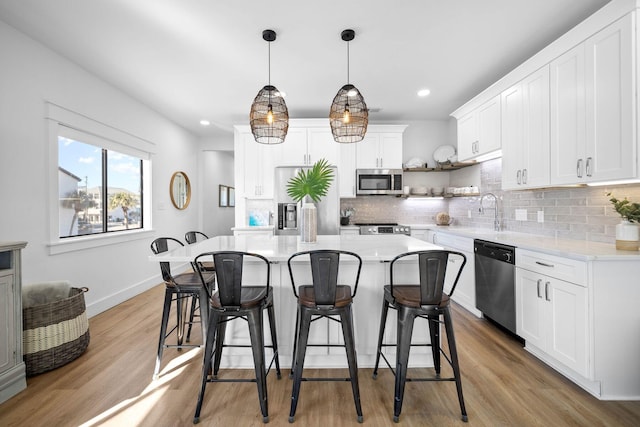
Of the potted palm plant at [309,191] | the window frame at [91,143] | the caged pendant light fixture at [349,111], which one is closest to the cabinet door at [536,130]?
the caged pendant light fixture at [349,111]

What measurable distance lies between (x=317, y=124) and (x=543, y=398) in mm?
4042

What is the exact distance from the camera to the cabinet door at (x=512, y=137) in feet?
9.75

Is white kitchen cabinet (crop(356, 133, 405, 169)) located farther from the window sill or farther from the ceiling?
the window sill

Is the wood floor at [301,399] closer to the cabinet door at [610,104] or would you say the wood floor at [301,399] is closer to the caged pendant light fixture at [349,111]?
the cabinet door at [610,104]

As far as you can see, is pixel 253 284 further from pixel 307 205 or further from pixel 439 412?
pixel 439 412

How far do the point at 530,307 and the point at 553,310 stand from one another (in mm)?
244

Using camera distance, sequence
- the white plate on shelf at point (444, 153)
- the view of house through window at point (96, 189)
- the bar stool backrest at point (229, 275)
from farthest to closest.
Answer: the white plate on shelf at point (444, 153) → the view of house through window at point (96, 189) → the bar stool backrest at point (229, 275)

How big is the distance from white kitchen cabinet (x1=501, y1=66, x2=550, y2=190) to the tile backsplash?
311 mm

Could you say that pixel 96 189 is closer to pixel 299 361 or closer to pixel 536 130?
pixel 299 361

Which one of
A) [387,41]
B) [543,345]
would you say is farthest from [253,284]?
[387,41]

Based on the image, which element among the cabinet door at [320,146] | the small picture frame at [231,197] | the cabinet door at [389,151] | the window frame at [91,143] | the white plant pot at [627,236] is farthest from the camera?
the small picture frame at [231,197]

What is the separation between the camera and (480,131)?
3.66 m

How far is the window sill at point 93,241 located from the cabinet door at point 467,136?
180 inches

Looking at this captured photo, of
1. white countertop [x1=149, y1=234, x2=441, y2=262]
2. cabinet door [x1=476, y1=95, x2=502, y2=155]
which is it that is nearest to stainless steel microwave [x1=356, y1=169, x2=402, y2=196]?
cabinet door [x1=476, y1=95, x2=502, y2=155]
